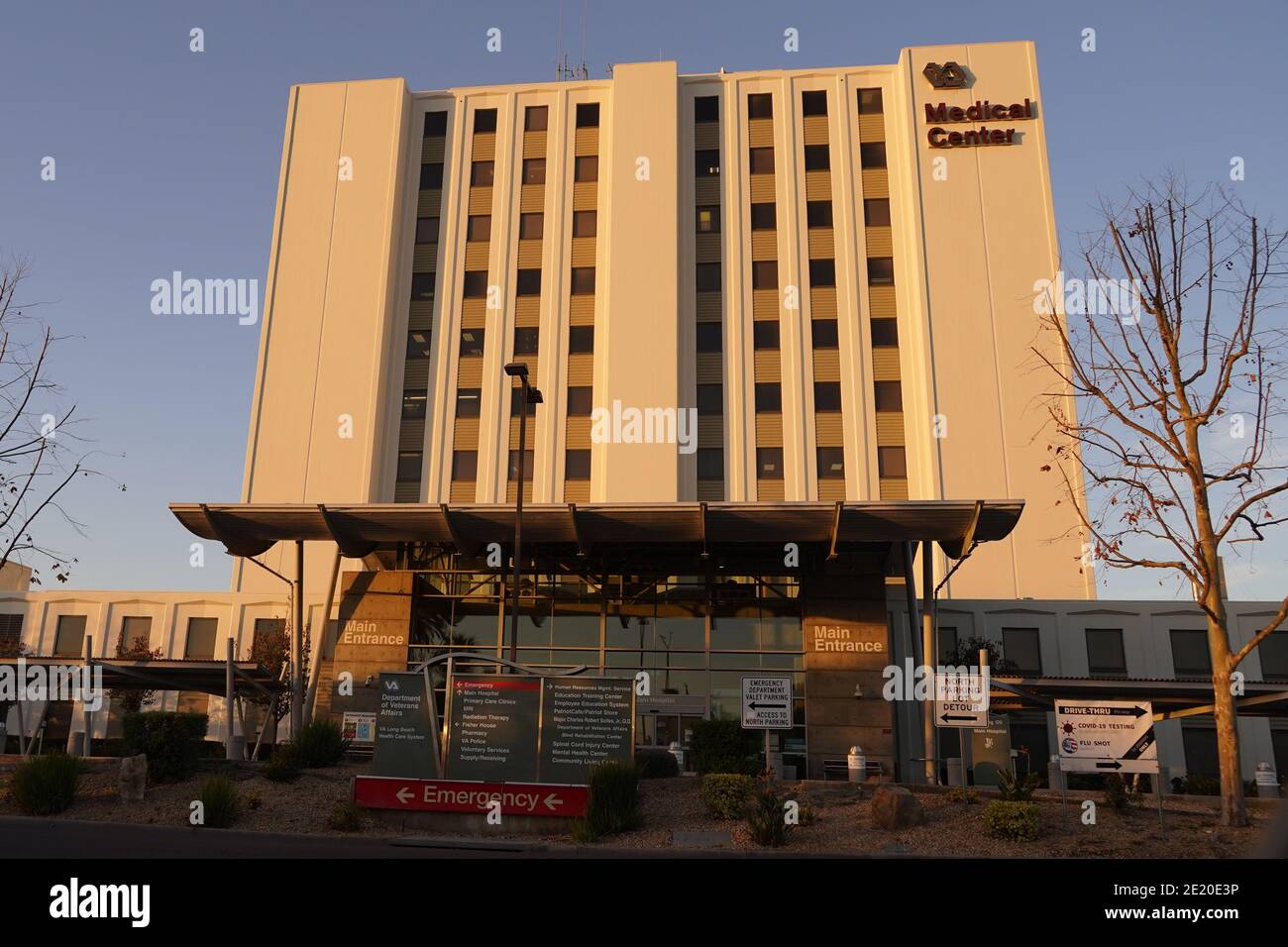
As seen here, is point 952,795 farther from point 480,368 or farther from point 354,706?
point 480,368

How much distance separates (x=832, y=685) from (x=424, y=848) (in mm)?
17804

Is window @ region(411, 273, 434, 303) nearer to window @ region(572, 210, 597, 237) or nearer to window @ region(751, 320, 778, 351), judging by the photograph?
window @ region(572, 210, 597, 237)

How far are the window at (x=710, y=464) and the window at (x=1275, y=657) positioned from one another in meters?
22.0

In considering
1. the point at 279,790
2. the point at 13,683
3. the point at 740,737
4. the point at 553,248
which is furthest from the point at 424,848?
the point at 553,248

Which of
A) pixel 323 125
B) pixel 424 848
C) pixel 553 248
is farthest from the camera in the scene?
pixel 323 125

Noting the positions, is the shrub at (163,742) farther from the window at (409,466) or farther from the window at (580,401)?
the window at (580,401)

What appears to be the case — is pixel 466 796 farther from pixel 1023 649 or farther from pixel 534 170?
pixel 534 170

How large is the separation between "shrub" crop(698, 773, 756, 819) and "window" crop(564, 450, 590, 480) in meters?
25.7

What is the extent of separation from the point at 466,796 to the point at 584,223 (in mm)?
34749

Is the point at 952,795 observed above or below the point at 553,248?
below

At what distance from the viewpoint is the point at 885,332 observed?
4391 centimetres

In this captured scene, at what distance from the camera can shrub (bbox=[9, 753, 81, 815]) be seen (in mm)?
17578

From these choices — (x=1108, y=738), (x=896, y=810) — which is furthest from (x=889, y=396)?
(x=896, y=810)

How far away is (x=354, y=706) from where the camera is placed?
31.8 meters
